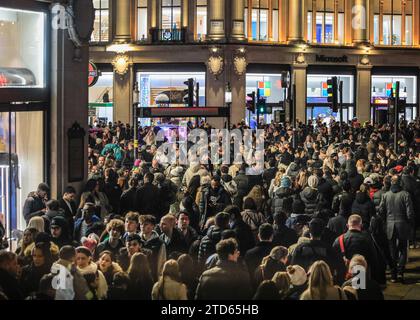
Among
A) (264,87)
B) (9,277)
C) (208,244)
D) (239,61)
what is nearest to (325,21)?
(264,87)

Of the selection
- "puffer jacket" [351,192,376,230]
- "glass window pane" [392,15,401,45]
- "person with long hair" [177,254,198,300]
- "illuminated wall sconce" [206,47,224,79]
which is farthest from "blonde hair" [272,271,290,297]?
"glass window pane" [392,15,401,45]

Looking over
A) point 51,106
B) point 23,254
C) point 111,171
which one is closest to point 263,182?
point 111,171

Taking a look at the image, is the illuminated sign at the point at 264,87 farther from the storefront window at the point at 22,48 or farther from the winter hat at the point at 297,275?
the winter hat at the point at 297,275

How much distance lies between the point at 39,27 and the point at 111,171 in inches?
139

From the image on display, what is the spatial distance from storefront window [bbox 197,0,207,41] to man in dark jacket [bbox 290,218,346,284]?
136 feet

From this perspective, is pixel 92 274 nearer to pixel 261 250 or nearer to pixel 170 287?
pixel 170 287

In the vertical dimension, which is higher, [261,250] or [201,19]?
[201,19]

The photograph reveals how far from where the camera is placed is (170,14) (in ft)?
176

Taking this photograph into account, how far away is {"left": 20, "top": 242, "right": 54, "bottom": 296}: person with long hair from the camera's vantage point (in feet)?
36.2

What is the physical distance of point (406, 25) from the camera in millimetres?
59406

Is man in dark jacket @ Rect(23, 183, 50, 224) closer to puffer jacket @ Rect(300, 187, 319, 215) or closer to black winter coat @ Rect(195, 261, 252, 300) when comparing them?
puffer jacket @ Rect(300, 187, 319, 215)

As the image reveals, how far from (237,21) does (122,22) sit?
6.51 meters

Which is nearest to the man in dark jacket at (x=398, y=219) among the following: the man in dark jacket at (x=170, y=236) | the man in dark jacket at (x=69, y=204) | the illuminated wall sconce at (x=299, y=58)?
the man in dark jacket at (x=170, y=236)
